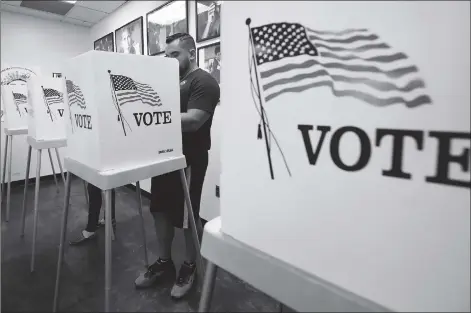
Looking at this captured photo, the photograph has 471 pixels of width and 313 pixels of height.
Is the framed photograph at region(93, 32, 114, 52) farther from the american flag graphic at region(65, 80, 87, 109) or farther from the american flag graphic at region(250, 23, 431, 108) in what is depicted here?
the american flag graphic at region(250, 23, 431, 108)

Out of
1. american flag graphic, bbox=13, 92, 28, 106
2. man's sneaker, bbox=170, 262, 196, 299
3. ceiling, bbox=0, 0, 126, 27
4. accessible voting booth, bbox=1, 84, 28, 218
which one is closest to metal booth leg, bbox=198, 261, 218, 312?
man's sneaker, bbox=170, 262, 196, 299

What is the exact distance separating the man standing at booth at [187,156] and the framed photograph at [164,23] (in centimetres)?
107

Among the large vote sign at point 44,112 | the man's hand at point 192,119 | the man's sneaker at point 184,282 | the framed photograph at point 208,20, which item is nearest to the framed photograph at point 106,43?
the framed photograph at point 208,20

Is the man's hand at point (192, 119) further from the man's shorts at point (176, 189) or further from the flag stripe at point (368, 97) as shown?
the flag stripe at point (368, 97)

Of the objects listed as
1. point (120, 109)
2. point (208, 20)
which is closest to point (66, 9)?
point (208, 20)

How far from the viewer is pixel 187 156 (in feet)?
4.53

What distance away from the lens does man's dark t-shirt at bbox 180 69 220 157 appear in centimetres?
132

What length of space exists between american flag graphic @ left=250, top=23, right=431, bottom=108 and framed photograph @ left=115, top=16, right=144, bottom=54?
9.66 ft

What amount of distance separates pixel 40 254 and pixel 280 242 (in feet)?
6.83

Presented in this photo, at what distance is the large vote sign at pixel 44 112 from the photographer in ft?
5.44

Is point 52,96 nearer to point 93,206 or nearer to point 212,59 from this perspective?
point 93,206

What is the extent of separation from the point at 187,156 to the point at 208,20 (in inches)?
51.5

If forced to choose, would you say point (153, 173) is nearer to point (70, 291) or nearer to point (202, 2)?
point (70, 291)

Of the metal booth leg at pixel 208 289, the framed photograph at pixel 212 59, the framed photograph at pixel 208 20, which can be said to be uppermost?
the framed photograph at pixel 208 20
